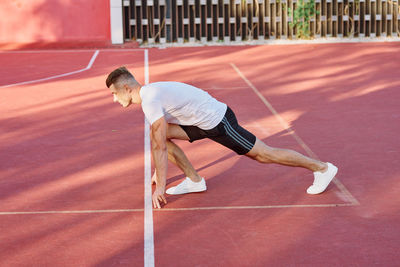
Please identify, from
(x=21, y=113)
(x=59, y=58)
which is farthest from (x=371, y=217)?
(x=59, y=58)

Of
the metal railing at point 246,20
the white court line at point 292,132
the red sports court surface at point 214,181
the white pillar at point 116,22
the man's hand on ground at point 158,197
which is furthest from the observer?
the metal railing at point 246,20

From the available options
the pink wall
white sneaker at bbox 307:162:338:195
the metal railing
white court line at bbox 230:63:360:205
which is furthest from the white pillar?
white sneaker at bbox 307:162:338:195

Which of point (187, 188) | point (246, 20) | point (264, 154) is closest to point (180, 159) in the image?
point (187, 188)

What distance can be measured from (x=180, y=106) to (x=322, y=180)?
4.88 ft

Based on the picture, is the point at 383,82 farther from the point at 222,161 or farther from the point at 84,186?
the point at 84,186

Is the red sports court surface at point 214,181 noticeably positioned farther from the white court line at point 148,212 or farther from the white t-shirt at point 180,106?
the white t-shirt at point 180,106

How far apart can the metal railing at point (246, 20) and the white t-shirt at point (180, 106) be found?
14107 mm

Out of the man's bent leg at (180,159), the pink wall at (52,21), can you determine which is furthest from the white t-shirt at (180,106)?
the pink wall at (52,21)

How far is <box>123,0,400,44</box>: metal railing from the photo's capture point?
20.3m

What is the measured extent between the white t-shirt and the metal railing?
46.3 feet

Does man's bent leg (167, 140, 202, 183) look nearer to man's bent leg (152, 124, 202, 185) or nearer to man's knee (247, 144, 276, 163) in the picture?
man's bent leg (152, 124, 202, 185)

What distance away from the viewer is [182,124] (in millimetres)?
6418

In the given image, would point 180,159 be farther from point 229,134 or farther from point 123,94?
point 123,94

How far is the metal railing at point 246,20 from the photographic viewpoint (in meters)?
20.3
